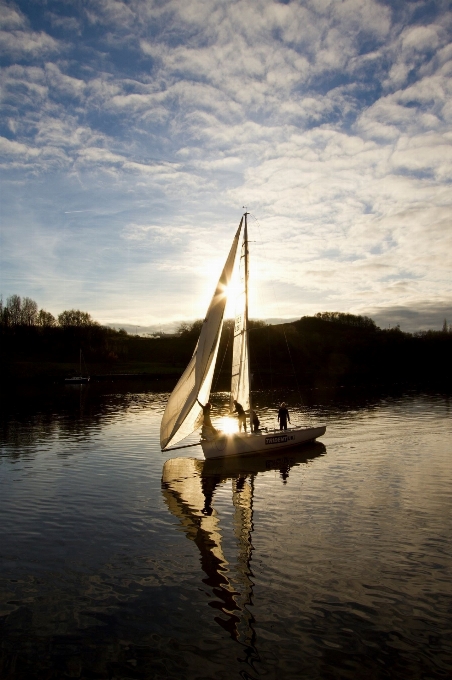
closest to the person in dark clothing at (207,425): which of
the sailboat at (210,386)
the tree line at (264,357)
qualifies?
the sailboat at (210,386)

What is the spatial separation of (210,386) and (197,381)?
5.53 ft

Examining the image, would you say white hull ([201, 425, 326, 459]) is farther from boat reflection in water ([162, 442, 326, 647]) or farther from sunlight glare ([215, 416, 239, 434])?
sunlight glare ([215, 416, 239, 434])

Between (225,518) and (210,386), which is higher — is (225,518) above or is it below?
below

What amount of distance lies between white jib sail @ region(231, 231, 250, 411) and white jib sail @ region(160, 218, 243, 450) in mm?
2367

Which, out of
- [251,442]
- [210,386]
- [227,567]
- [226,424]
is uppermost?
[210,386]

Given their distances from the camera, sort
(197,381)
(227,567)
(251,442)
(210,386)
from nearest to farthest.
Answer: (227,567) → (197,381) → (210,386) → (251,442)

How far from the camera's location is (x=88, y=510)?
875 inches

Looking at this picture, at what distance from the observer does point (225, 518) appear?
20859mm

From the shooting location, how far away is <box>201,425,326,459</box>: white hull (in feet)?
102

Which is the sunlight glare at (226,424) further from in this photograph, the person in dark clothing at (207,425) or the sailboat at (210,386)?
the person in dark clothing at (207,425)

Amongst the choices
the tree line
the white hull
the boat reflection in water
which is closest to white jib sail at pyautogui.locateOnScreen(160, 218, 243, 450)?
the white hull

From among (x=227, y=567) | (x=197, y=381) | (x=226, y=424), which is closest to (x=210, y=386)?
(x=197, y=381)

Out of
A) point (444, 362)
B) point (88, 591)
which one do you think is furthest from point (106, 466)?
point (444, 362)

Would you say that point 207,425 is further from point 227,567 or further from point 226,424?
point 226,424
